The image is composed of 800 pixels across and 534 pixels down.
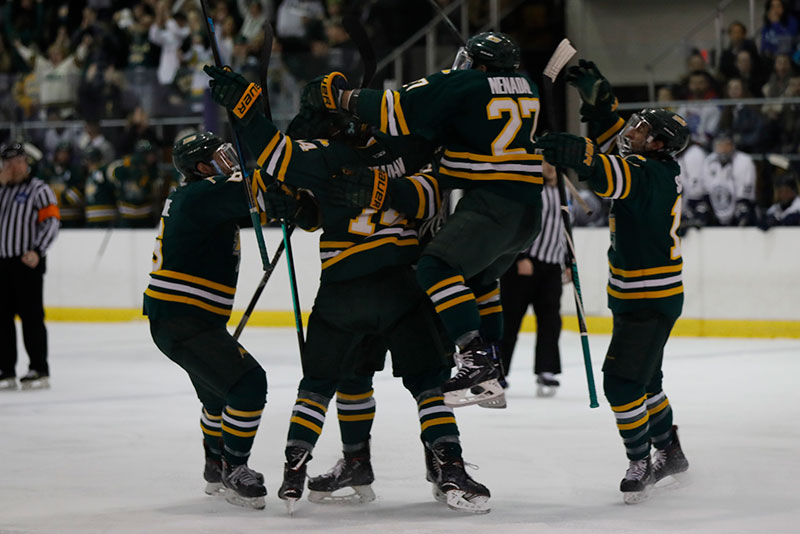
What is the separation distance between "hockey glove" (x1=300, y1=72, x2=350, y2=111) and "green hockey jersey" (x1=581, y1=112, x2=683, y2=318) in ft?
3.28

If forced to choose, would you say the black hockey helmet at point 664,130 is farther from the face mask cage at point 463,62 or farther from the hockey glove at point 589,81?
the face mask cage at point 463,62

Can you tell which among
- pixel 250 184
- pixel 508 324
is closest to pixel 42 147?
pixel 508 324

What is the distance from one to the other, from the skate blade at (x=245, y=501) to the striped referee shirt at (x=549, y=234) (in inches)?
131

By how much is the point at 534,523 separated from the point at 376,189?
1.17m

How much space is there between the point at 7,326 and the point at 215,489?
147 inches

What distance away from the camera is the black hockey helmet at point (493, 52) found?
438 cm

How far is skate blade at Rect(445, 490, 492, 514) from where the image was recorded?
4.31 metres

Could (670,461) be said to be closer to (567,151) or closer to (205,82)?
(567,151)

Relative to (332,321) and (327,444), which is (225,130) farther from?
(332,321)

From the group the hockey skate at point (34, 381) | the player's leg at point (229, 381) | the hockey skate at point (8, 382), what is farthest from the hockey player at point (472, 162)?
the hockey skate at point (8, 382)

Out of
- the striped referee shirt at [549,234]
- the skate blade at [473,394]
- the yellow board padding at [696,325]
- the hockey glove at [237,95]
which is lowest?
the yellow board padding at [696,325]

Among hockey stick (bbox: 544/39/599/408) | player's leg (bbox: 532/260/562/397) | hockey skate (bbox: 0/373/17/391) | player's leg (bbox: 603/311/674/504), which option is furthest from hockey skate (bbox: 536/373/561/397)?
hockey skate (bbox: 0/373/17/391)

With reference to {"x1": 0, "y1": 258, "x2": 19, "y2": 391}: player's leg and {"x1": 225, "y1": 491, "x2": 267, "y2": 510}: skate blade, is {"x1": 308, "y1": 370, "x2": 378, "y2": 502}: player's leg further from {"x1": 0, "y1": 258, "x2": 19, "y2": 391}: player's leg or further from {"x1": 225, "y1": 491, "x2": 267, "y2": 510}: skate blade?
{"x1": 0, "y1": 258, "x2": 19, "y2": 391}: player's leg

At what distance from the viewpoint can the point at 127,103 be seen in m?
12.6
